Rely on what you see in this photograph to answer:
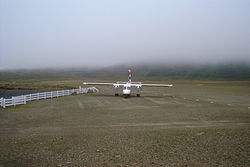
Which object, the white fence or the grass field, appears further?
the white fence

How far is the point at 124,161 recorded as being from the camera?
6.91 metres

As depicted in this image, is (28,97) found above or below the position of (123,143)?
below

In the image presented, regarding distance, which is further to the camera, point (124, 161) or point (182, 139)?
point (182, 139)

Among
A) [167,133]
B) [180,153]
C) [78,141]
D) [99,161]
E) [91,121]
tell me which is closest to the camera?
[99,161]

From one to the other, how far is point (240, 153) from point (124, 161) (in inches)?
181

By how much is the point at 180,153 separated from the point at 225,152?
182cm

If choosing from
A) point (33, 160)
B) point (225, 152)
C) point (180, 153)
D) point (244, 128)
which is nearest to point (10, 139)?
point (33, 160)

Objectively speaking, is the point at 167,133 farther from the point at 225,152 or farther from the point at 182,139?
the point at 225,152

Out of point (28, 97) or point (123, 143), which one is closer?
point (123, 143)

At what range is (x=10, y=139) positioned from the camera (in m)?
9.39

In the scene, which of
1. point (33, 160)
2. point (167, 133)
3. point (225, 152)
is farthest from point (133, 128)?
point (33, 160)

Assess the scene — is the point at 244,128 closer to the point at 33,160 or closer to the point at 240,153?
the point at 240,153

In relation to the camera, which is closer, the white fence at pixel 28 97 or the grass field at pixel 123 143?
the grass field at pixel 123 143

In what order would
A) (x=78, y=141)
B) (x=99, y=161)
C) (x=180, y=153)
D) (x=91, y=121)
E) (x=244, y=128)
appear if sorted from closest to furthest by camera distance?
1. (x=99, y=161)
2. (x=180, y=153)
3. (x=78, y=141)
4. (x=244, y=128)
5. (x=91, y=121)
